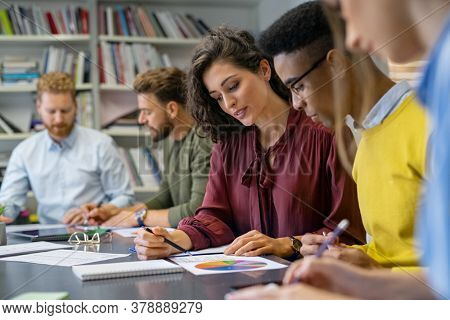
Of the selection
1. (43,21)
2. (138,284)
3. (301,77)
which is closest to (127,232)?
(138,284)

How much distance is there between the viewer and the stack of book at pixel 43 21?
6.32ft

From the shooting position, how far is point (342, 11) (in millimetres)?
479

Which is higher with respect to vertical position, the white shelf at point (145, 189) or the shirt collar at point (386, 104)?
the shirt collar at point (386, 104)

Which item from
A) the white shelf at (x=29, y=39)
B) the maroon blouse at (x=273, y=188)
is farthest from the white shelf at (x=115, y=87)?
the maroon blouse at (x=273, y=188)

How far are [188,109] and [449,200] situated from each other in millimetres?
889

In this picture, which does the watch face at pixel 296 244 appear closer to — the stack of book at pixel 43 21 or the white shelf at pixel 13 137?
the stack of book at pixel 43 21

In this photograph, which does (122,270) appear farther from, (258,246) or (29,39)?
(29,39)

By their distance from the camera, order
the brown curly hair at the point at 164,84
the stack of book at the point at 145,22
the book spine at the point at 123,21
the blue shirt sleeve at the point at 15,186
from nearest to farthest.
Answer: the brown curly hair at the point at 164,84 < the stack of book at the point at 145,22 < the book spine at the point at 123,21 < the blue shirt sleeve at the point at 15,186

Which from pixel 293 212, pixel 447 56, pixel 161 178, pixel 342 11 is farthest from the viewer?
pixel 161 178

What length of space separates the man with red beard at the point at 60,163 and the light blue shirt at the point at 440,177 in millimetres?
1538

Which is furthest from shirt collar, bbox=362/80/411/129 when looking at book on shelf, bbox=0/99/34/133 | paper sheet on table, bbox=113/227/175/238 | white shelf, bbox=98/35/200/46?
book on shelf, bbox=0/99/34/133

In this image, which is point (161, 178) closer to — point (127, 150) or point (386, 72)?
point (127, 150)

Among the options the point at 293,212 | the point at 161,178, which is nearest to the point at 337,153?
the point at 293,212

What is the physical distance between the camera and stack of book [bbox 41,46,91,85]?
2.09 m
